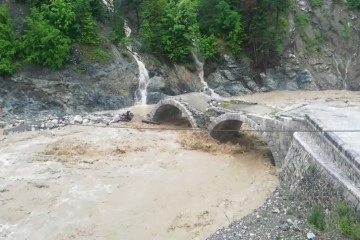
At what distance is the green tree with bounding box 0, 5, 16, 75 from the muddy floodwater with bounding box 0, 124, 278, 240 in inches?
203

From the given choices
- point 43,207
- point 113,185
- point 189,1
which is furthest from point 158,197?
point 189,1

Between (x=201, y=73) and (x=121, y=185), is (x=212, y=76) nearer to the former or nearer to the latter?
(x=201, y=73)

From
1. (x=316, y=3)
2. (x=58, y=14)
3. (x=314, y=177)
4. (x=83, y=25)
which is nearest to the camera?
(x=314, y=177)

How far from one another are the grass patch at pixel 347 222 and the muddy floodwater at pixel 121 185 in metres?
4.20

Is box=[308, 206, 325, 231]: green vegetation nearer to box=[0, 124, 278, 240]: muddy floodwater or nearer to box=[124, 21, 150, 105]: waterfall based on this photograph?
box=[0, 124, 278, 240]: muddy floodwater

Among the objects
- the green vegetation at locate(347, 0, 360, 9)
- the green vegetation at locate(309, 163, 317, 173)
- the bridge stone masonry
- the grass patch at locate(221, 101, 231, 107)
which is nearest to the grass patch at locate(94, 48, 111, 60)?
the bridge stone masonry

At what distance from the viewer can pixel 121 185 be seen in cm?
2009

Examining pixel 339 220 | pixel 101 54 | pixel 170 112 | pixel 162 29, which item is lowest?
pixel 339 220

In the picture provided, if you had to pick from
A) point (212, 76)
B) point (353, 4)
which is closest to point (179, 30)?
point (212, 76)

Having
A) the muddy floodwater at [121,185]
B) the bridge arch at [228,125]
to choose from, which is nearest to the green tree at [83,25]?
the muddy floodwater at [121,185]

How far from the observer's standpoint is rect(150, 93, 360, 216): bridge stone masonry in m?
15.2

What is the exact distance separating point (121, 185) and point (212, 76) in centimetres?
1587

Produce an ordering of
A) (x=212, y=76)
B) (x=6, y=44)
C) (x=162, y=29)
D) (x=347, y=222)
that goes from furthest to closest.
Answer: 1. (x=212, y=76)
2. (x=162, y=29)
3. (x=6, y=44)
4. (x=347, y=222)

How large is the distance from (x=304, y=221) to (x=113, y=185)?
25.8ft
